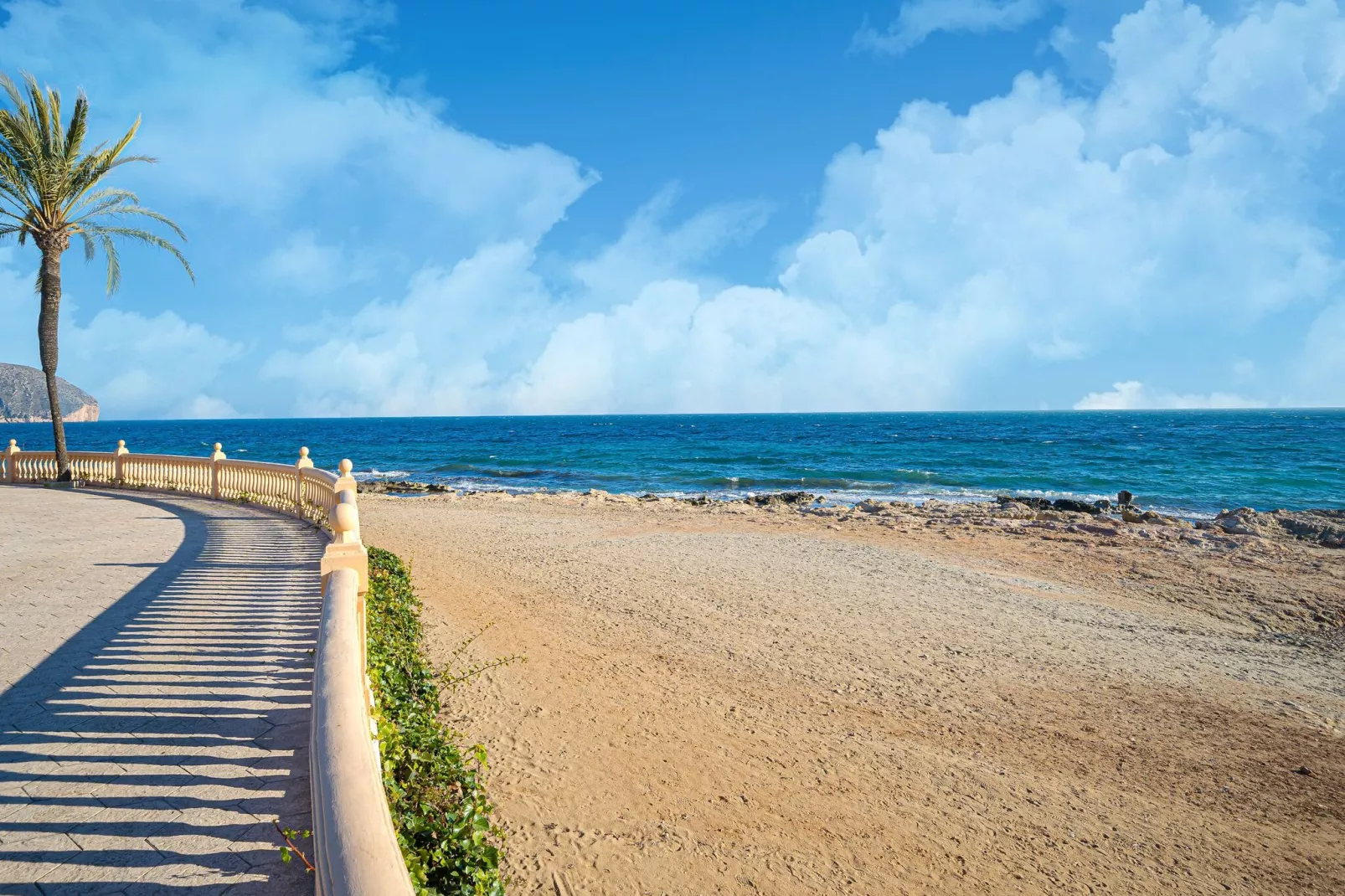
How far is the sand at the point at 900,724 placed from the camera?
4941mm

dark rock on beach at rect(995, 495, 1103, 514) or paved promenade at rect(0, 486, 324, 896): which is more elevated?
paved promenade at rect(0, 486, 324, 896)

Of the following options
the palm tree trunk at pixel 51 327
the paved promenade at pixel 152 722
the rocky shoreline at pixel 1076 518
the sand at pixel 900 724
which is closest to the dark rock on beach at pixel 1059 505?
the rocky shoreline at pixel 1076 518

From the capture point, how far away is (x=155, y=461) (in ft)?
63.5

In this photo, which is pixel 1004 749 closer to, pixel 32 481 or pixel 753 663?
pixel 753 663

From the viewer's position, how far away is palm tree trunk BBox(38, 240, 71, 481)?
19.1 m

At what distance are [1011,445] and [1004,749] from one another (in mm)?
60021

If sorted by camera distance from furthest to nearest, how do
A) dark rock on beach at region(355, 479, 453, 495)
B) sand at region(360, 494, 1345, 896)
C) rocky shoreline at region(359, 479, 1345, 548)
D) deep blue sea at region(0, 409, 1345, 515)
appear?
deep blue sea at region(0, 409, 1345, 515) → dark rock on beach at region(355, 479, 453, 495) → rocky shoreline at region(359, 479, 1345, 548) → sand at region(360, 494, 1345, 896)

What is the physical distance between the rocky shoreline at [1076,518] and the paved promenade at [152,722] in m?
17.4

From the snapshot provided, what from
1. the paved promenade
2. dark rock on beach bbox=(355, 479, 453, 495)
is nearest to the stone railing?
the paved promenade

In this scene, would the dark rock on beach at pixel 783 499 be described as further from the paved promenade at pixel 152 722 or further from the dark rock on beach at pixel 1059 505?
the paved promenade at pixel 152 722

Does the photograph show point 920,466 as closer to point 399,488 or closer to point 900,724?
point 399,488

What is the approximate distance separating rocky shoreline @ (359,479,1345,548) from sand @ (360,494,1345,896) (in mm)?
5080

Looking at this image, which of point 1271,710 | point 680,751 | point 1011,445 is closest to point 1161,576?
point 1271,710

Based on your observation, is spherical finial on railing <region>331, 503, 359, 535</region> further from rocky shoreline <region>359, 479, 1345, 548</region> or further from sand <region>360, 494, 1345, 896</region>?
rocky shoreline <region>359, 479, 1345, 548</region>
